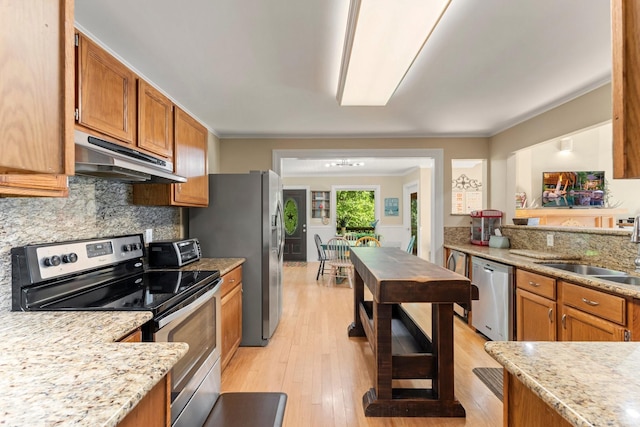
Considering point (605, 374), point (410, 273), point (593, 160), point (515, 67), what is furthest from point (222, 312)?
point (593, 160)

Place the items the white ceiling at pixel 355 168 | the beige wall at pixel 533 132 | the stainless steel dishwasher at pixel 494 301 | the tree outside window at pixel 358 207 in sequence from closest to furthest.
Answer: the beige wall at pixel 533 132 → the stainless steel dishwasher at pixel 494 301 → the white ceiling at pixel 355 168 → the tree outside window at pixel 358 207

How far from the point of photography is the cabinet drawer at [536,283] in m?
2.29

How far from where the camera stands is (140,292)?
5.44 feet

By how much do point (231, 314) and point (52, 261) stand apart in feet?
4.53

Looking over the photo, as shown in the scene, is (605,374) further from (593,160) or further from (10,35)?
(593,160)

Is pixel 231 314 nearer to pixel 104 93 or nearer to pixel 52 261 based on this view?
pixel 52 261

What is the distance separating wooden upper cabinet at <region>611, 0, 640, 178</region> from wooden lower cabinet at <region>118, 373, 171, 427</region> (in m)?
1.22

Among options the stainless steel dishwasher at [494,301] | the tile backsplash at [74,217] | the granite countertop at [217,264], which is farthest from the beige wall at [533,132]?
the tile backsplash at [74,217]

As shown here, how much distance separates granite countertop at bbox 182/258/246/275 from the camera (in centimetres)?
241

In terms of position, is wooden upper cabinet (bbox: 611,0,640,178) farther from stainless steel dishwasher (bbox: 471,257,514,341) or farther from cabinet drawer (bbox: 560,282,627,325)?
stainless steel dishwasher (bbox: 471,257,514,341)

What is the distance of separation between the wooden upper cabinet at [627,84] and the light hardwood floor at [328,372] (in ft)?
6.21

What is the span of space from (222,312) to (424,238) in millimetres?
5399

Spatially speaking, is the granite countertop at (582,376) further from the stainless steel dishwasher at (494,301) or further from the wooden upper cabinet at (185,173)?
the wooden upper cabinet at (185,173)

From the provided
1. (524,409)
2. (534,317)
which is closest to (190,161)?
(524,409)
